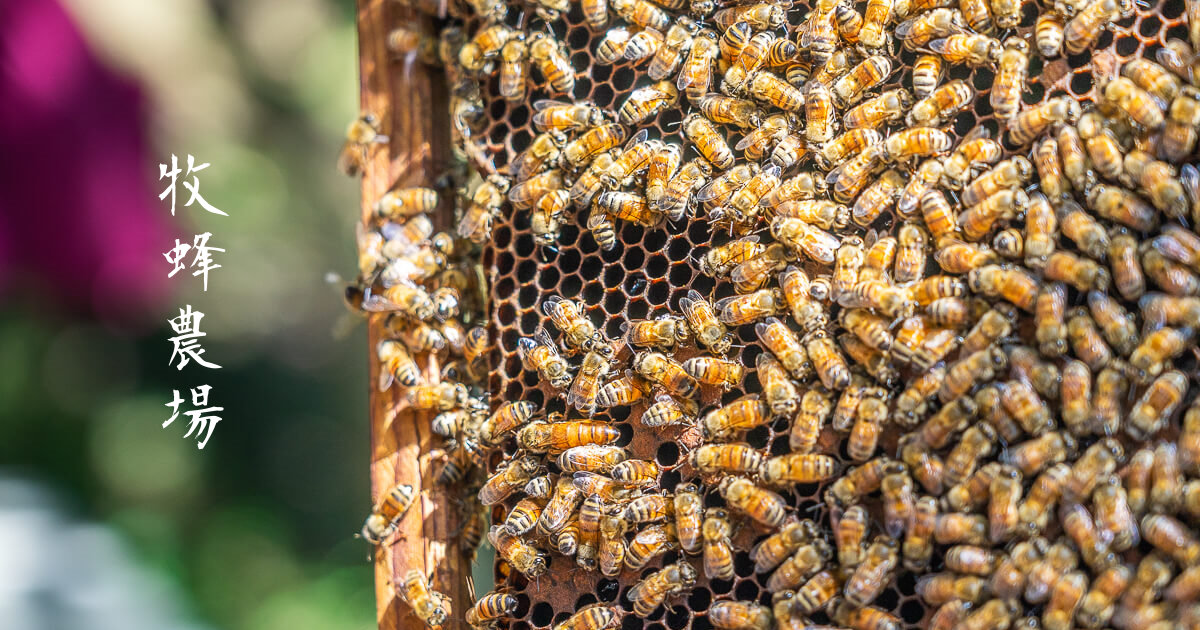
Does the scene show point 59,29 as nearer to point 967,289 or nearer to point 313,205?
point 313,205

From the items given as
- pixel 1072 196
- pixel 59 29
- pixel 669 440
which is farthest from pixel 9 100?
pixel 1072 196

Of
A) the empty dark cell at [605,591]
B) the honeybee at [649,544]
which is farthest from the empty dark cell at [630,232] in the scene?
the empty dark cell at [605,591]

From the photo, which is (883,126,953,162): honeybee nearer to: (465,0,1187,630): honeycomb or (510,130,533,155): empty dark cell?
(465,0,1187,630): honeycomb

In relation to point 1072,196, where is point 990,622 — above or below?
below

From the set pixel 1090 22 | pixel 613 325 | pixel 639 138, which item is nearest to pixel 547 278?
pixel 613 325

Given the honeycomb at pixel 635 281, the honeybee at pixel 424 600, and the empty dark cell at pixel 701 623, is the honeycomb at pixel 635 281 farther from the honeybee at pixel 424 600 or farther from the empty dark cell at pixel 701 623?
the honeybee at pixel 424 600

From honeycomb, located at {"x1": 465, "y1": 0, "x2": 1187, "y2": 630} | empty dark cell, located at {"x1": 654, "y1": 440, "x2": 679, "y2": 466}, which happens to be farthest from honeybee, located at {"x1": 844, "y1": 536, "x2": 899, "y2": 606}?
empty dark cell, located at {"x1": 654, "y1": 440, "x2": 679, "y2": 466}
